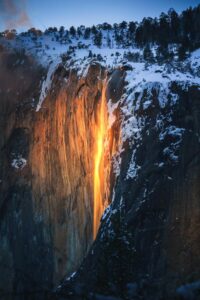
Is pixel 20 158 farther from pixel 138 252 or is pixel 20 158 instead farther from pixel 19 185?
pixel 138 252

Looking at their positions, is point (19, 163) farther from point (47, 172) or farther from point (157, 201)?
point (157, 201)

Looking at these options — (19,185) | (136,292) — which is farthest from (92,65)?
(136,292)

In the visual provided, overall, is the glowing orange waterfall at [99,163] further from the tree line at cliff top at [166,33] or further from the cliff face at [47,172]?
the tree line at cliff top at [166,33]

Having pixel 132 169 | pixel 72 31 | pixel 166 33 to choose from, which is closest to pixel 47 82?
pixel 166 33

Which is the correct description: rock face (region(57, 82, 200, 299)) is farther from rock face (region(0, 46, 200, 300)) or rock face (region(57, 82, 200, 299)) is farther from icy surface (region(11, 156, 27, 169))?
icy surface (region(11, 156, 27, 169))

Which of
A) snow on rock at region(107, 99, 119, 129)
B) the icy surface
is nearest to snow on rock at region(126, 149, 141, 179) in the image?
snow on rock at region(107, 99, 119, 129)

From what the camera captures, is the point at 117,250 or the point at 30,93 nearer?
the point at 117,250
